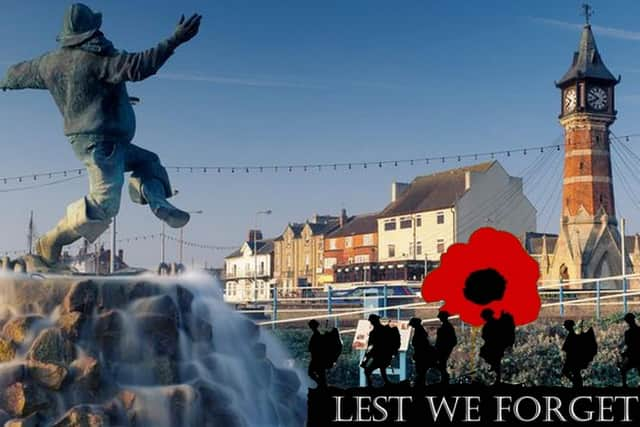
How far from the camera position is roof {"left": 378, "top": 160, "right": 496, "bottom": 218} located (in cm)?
6125

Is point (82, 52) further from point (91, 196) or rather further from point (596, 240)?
point (596, 240)

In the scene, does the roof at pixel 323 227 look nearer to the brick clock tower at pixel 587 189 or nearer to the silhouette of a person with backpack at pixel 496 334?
the brick clock tower at pixel 587 189

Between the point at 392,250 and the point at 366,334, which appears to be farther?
the point at 392,250

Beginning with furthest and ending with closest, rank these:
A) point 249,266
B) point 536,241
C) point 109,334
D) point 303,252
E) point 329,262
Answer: point 249,266 → point 303,252 → point 329,262 → point 536,241 → point 109,334

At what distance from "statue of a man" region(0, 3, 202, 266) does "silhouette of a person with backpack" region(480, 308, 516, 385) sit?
16.0 ft

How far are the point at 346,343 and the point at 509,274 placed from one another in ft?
39.2

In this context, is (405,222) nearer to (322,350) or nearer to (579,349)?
(322,350)

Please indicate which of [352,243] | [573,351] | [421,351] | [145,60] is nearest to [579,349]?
[573,351]

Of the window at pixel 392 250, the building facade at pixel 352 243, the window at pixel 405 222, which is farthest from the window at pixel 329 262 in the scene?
the window at pixel 405 222

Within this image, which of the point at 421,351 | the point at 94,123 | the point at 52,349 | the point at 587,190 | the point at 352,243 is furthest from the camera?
the point at 352,243

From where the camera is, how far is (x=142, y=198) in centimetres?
1056

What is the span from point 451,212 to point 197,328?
168ft

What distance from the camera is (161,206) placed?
34.0ft

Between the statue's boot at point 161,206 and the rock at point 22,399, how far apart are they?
2.76 m
